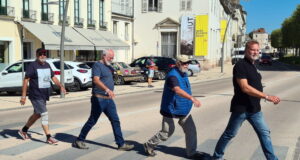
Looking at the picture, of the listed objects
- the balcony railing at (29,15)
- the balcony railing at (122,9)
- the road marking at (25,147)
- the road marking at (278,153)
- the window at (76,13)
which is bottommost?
the road marking at (25,147)

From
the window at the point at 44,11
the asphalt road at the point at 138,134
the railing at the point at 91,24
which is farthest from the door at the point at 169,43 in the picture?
the asphalt road at the point at 138,134

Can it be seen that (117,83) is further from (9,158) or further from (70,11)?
(9,158)

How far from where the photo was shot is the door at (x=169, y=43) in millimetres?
41875

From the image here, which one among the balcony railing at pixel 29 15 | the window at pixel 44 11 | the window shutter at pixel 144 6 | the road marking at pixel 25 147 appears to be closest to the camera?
the road marking at pixel 25 147

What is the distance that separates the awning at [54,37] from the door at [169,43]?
1461 centimetres

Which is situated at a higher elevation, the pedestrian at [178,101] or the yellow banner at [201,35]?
the yellow banner at [201,35]

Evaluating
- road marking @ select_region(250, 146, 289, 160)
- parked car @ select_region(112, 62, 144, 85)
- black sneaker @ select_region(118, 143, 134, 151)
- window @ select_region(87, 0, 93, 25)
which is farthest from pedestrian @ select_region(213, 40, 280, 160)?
window @ select_region(87, 0, 93, 25)

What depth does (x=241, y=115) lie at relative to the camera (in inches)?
206

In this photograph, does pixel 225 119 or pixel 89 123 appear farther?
pixel 225 119

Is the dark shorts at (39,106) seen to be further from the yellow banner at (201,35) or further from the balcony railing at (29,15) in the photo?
the yellow banner at (201,35)

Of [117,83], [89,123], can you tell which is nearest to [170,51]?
[117,83]

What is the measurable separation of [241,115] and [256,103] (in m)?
0.27

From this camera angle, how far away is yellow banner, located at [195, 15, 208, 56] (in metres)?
39.6

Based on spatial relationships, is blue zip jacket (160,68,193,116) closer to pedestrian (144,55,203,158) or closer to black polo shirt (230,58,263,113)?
pedestrian (144,55,203,158)
